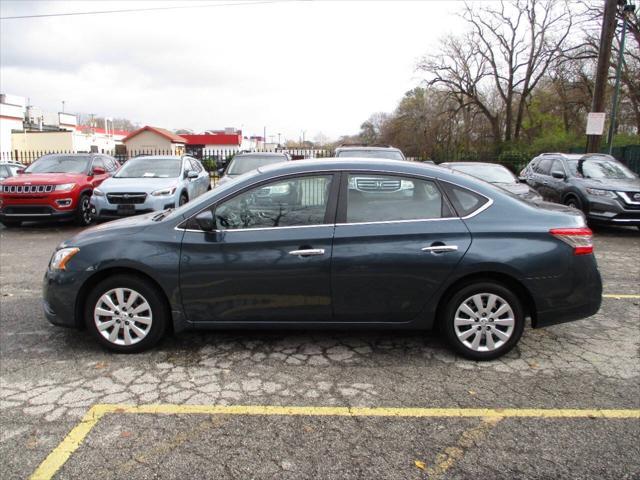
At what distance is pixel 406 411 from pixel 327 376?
73cm

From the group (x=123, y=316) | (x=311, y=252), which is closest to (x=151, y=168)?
(x=123, y=316)

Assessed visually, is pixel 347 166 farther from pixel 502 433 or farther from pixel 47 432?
pixel 47 432

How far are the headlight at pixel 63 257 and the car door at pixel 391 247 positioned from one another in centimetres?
219

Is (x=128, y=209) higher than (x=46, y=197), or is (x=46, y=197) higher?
(x=46, y=197)

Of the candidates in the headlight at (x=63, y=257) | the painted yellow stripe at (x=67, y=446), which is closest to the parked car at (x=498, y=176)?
the headlight at (x=63, y=257)

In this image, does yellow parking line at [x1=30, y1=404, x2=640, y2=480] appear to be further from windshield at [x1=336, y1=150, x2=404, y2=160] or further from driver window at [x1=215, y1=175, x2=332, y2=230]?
windshield at [x1=336, y1=150, x2=404, y2=160]

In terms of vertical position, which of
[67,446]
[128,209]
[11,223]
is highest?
[128,209]

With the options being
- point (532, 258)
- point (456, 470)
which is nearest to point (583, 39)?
point (532, 258)

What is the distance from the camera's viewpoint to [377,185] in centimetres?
401

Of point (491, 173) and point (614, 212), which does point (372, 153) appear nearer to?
point (491, 173)

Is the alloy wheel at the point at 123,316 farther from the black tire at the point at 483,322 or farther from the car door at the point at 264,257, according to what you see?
the black tire at the point at 483,322

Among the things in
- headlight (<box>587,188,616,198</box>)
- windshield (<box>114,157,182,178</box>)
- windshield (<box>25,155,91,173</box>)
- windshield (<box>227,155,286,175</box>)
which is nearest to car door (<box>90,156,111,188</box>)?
windshield (<box>25,155,91,173</box>)

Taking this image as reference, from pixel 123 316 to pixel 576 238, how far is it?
147 inches

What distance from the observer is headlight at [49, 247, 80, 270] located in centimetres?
408
